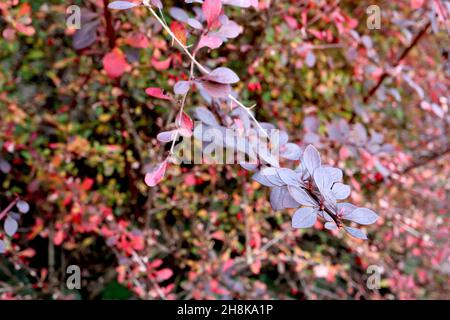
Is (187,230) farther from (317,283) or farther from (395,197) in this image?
(395,197)

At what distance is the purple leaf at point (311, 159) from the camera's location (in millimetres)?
898

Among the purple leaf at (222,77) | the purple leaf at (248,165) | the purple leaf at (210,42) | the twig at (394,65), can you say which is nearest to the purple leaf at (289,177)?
the purple leaf at (248,165)

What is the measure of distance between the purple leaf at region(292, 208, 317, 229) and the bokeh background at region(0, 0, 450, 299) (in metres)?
0.97

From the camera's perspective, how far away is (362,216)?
856 mm

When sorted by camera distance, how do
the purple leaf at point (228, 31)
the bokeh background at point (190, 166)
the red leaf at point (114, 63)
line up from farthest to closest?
the bokeh background at point (190, 166) < the red leaf at point (114, 63) < the purple leaf at point (228, 31)

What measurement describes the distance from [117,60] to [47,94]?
0.72 meters

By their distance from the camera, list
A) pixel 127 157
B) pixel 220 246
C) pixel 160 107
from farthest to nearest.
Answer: pixel 220 246 < pixel 160 107 < pixel 127 157

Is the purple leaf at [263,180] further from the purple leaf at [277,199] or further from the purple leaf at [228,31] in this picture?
the purple leaf at [228,31]

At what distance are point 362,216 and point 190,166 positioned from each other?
128 centimetres

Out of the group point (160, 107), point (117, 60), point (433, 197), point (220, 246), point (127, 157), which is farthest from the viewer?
point (433, 197)

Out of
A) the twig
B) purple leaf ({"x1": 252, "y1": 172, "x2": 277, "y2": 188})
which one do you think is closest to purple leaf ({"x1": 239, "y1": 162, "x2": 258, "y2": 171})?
purple leaf ({"x1": 252, "y1": 172, "x2": 277, "y2": 188})

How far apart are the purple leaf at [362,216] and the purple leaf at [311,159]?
107 millimetres

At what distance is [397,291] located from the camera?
230cm

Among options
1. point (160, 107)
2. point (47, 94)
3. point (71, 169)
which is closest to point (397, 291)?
point (160, 107)
